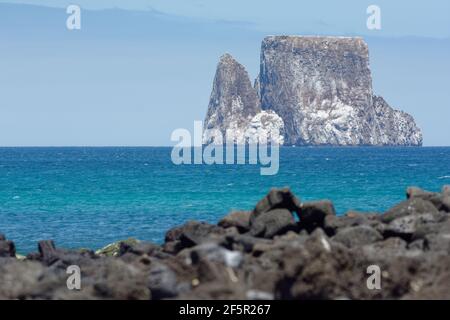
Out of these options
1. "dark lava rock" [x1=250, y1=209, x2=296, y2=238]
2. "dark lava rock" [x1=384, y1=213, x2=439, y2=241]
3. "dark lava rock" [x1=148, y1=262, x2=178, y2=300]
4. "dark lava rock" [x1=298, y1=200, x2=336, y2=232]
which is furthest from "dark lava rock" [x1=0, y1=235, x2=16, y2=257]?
"dark lava rock" [x1=384, y1=213, x2=439, y2=241]

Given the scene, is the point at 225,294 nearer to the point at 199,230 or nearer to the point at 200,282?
the point at 200,282

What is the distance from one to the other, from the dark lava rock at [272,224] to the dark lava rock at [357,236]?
1.70 m

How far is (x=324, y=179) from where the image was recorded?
91375mm

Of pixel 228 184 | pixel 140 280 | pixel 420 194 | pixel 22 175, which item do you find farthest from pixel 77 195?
pixel 140 280

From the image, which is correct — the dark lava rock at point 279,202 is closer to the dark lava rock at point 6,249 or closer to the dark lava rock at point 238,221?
the dark lava rock at point 238,221

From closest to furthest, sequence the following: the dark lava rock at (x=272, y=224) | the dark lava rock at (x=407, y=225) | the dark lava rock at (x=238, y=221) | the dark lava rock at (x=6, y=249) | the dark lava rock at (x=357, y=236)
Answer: the dark lava rock at (x=357, y=236) → the dark lava rock at (x=407, y=225) → the dark lava rock at (x=272, y=224) → the dark lava rock at (x=238, y=221) → the dark lava rock at (x=6, y=249)

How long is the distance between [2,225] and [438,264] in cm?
3421

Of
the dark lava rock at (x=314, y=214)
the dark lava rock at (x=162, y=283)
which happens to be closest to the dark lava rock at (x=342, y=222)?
the dark lava rock at (x=314, y=214)

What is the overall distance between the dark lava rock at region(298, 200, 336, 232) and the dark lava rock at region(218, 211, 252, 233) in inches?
54.9

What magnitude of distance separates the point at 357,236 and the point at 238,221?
3.87 m

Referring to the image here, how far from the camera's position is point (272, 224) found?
21.5 meters

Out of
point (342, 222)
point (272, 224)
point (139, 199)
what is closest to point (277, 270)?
point (272, 224)

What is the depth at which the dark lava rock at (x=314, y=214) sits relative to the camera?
2234 cm

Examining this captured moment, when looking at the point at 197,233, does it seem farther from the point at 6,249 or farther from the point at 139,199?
the point at 139,199
